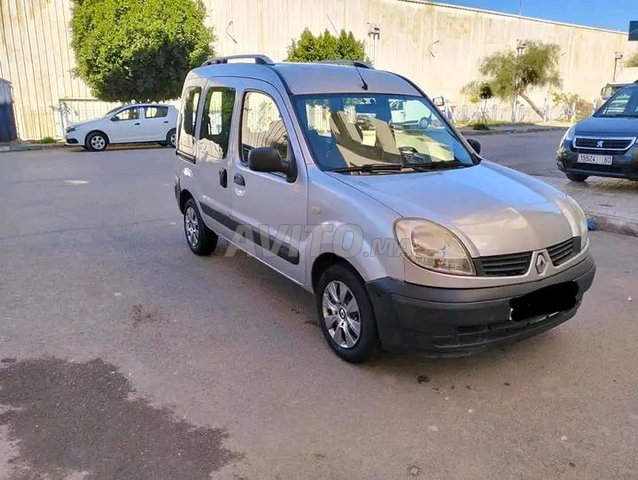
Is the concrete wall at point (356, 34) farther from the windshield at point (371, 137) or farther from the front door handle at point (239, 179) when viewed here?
the windshield at point (371, 137)

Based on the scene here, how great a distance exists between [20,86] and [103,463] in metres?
25.1

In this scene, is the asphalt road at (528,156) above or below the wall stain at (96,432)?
below

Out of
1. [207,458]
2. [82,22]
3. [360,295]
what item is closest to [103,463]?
[207,458]

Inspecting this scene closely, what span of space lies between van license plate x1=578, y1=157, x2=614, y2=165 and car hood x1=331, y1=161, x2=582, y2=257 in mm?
5485

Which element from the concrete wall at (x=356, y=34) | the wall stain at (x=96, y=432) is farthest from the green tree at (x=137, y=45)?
the wall stain at (x=96, y=432)

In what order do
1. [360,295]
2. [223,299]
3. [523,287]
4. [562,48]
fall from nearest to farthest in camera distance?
1. [523,287]
2. [360,295]
3. [223,299]
4. [562,48]

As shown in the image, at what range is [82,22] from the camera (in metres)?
21.7

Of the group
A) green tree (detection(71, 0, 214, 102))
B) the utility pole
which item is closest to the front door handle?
green tree (detection(71, 0, 214, 102))

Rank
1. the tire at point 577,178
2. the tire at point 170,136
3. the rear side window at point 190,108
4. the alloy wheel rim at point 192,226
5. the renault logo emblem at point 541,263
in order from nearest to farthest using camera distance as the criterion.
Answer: the renault logo emblem at point 541,263 < the rear side window at point 190,108 < the alloy wheel rim at point 192,226 < the tire at point 577,178 < the tire at point 170,136

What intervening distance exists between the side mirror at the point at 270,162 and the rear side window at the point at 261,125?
6.4 inches

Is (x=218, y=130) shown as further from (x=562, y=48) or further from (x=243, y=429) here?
(x=562, y=48)

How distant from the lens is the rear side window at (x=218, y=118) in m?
4.75

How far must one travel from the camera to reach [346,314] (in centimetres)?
351

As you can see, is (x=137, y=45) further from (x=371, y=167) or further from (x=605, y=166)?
(x=371, y=167)
